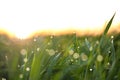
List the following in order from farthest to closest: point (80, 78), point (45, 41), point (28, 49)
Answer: point (28, 49) → point (45, 41) → point (80, 78)

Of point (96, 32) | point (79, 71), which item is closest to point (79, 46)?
point (79, 71)

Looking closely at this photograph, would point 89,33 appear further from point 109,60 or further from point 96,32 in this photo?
point 109,60

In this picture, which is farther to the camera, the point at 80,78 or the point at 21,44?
the point at 21,44

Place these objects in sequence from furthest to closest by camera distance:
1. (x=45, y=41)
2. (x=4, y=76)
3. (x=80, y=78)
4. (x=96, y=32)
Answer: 1. (x=96, y=32)
2. (x=45, y=41)
3. (x=4, y=76)
4. (x=80, y=78)

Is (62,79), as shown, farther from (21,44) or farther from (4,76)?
(21,44)

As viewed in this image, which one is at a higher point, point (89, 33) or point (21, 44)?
point (21, 44)

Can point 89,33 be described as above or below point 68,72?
below

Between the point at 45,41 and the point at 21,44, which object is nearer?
the point at 45,41

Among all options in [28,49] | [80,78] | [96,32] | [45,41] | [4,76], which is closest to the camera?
[80,78]

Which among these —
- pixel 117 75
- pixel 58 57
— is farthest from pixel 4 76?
pixel 117 75
